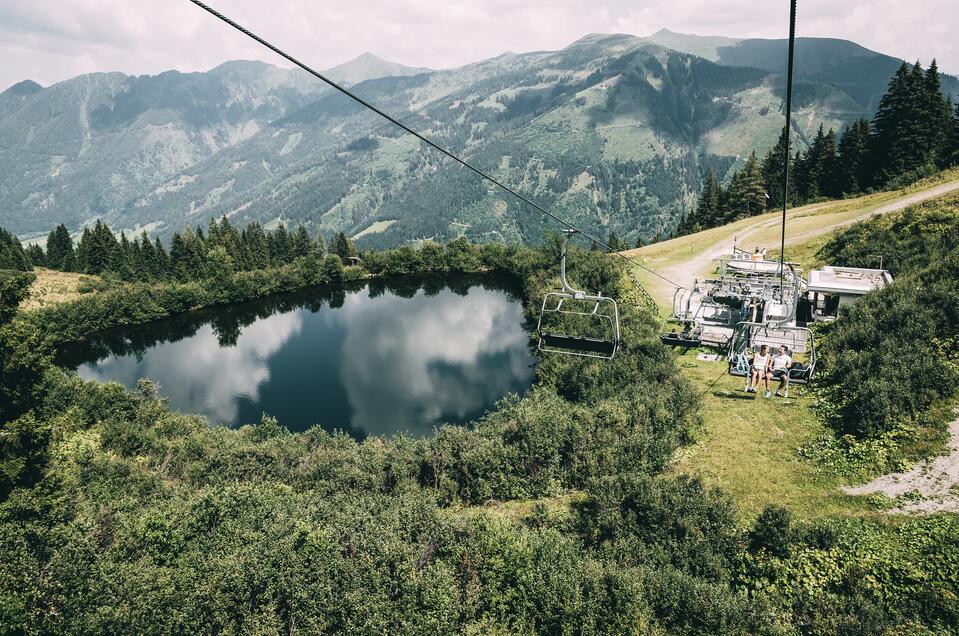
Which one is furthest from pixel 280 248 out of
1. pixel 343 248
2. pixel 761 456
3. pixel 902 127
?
pixel 902 127

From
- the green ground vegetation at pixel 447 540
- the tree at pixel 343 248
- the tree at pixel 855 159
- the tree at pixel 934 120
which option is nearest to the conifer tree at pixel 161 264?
the tree at pixel 343 248

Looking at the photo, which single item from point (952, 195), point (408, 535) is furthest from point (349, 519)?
point (952, 195)

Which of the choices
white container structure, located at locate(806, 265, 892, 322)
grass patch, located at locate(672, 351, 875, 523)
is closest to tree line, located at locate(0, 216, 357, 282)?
white container structure, located at locate(806, 265, 892, 322)

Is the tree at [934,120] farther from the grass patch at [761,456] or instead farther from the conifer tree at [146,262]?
the conifer tree at [146,262]

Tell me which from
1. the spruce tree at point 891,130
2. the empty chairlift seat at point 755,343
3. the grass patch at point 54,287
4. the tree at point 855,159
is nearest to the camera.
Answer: the empty chairlift seat at point 755,343

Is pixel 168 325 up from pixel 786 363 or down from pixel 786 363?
down

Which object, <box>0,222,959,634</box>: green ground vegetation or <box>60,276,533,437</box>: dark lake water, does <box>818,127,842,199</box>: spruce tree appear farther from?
<box>0,222,959,634</box>: green ground vegetation

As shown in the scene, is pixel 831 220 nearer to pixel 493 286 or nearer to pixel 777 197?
pixel 777 197
